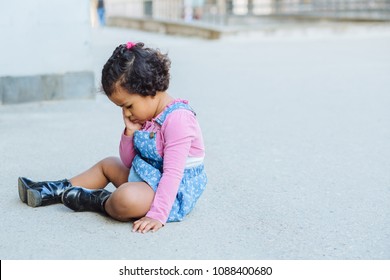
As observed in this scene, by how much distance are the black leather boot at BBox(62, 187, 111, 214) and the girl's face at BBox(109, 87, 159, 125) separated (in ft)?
1.31

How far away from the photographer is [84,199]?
3369 millimetres

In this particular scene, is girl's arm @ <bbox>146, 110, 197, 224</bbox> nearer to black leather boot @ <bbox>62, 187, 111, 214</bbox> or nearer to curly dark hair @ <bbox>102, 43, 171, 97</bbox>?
curly dark hair @ <bbox>102, 43, 171, 97</bbox>

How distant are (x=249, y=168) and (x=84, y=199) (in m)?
1.30

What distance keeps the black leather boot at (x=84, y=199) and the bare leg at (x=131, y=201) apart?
0.17m

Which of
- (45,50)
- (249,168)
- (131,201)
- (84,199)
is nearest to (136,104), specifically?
(131,201)

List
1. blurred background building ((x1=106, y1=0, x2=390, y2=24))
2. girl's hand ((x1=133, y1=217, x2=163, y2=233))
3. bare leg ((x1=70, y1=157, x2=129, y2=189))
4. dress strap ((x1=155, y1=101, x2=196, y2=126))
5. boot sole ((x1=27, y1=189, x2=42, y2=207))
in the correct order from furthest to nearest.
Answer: blurred background building ((x1=106, y1=0, x2=390, y2=24)), bare leg ((x1=70, y1=157, x2=129, y2=189)), boot sole ((x1=27, y1=189, x2=42, y2=207)), dress strap ((x1=155, y1=101, x2=196, y2=126)), girl's hand ((x1=133, y1=217, x2=163, y2=233))

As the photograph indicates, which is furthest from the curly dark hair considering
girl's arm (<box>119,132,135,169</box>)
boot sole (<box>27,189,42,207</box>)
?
boot sole (<box>27,189,42,207</box>)

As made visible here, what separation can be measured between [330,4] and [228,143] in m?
18.9

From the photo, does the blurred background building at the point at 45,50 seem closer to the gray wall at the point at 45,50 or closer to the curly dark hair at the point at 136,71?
the gray wall at the point at 45,50

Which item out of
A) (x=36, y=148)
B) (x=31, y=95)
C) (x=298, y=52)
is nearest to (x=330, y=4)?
(x=298, y=52)

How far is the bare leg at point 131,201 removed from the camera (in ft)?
10.1

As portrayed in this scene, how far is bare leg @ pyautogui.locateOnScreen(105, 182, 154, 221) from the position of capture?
3082 millimetres

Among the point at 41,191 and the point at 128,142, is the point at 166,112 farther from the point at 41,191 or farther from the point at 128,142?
the point at 41,191
